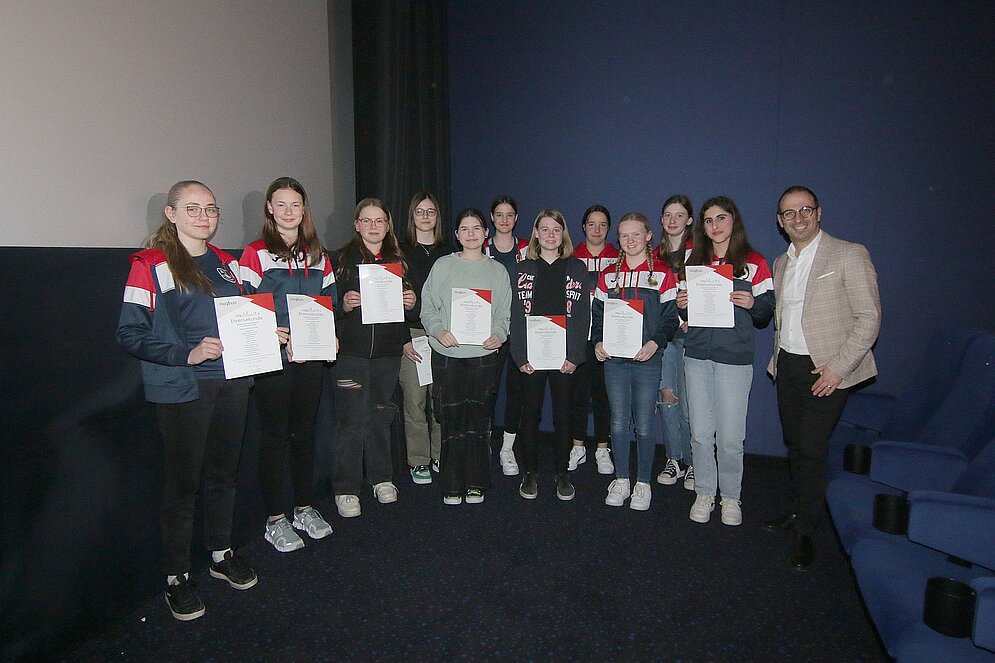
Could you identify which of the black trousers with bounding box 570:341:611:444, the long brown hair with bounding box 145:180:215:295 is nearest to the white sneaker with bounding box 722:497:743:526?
the black trousers with bounding box 570:341:611:444

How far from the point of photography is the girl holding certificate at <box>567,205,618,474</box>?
3.49m

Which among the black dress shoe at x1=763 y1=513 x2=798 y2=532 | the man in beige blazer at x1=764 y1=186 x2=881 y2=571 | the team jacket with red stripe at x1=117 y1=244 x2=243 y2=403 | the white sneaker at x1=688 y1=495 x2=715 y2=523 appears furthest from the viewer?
the white sneaker at x1=688 y1=495 x2=715 y2=523

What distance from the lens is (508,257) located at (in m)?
3.52

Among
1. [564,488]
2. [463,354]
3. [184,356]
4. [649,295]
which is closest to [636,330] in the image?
[649,295]

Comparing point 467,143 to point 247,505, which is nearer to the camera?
point 247,505

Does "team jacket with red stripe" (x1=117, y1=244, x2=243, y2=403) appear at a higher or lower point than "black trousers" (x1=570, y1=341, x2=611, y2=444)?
higher

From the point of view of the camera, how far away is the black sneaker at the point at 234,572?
7.80 feet

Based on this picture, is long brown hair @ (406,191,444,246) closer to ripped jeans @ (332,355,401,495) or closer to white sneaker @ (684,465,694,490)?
ripped jeans @ (332,355,401,495)

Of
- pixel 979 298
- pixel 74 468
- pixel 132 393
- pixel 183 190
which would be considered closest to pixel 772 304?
pixel 979 298

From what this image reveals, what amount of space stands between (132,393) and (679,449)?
292 centimetres

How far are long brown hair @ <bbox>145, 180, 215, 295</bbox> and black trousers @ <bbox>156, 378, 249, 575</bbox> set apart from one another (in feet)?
1.27

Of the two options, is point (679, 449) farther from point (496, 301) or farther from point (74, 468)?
point (74, 468)

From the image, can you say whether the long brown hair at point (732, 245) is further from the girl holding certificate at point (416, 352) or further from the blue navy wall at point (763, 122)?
the girl holding certificate at point (416, 352)

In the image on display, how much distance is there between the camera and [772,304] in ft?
8.93
